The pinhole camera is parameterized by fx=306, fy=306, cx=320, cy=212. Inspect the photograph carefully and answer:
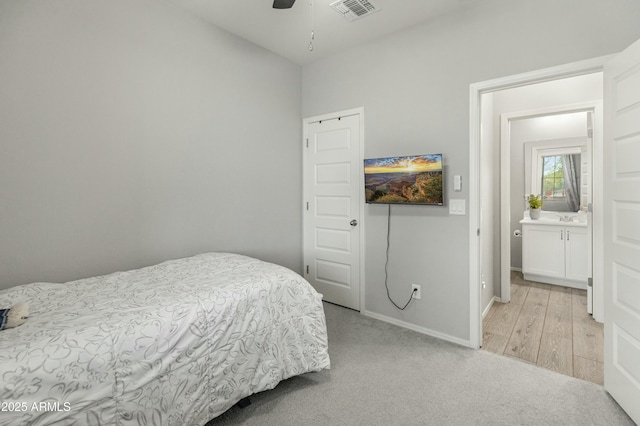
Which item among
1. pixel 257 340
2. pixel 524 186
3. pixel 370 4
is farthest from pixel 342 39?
pixel 524 186

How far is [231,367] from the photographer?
1.67m

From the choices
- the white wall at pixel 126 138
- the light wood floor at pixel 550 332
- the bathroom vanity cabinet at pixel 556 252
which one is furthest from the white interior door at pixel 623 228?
the white wall at pixel 126 138

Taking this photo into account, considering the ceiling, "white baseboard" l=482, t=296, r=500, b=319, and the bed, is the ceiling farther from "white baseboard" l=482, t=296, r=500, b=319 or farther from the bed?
"white baseboard" l=482, t=296, r=500, b=319

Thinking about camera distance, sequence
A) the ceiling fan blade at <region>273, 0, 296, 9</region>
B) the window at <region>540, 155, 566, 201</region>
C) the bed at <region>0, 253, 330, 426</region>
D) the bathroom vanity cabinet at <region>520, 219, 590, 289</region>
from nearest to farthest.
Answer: the bed at <region>0, 253, 330, 426</region>
the ceiling fan blade at <region>273, 0, 296, 9</region>
the bathroom vanity cabinet at <region>520, 219, 590, 289</region>
the window at <region>540, 155, 566, 201</region>

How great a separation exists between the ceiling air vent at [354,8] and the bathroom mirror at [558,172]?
3.75 meters

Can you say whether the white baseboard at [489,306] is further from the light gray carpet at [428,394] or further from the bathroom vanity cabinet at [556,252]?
the bathroom vanity cabinet at [556,252]

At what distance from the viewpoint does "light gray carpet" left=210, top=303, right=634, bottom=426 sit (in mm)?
1763

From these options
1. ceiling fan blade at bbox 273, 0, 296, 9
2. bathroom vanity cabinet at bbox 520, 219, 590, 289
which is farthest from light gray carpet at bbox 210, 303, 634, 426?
bathroom vanity cabinet at bbox 520, 219, 590, 289

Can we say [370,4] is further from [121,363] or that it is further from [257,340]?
[121,363]

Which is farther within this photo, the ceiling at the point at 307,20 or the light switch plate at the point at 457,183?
the light switch plate at the point at 457,183

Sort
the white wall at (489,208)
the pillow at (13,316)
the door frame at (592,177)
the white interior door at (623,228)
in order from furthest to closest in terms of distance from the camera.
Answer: the white wall at (489,208), the door frame at (592,177), the white interior door at (623,228), the pillow at (13,316)

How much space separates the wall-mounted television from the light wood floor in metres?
1.40

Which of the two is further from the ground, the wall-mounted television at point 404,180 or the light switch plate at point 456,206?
the wall-mounted television at point 404,180

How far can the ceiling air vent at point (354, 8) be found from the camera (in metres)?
2.44
